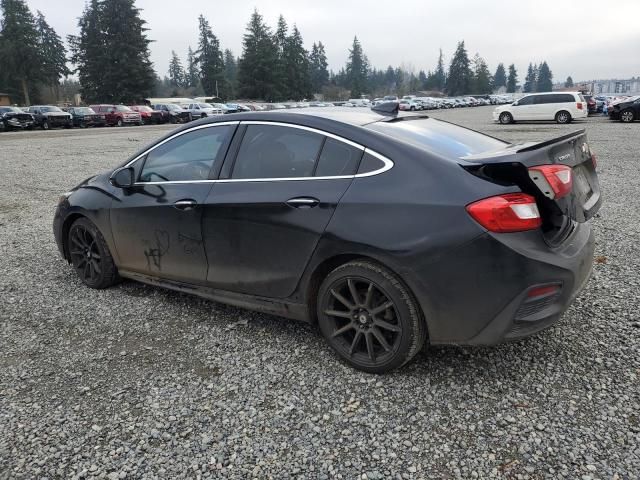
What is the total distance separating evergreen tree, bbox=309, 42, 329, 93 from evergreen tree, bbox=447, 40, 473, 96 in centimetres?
3000

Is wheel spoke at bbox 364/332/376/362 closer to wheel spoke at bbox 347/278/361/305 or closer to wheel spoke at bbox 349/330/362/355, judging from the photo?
wheel spoke at bbox 349/330/362/355

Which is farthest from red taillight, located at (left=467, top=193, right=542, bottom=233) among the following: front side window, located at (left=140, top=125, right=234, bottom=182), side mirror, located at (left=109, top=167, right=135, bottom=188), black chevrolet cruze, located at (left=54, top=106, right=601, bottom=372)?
side mirror, located at (left=109, top=167, right=135, bottom=188)

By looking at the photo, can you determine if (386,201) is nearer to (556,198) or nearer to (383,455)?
(556,198)

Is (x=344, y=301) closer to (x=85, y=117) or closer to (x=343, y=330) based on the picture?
(x=343, y=330)

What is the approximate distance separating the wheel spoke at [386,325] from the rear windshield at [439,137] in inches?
41.0

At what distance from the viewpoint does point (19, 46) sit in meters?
64.9

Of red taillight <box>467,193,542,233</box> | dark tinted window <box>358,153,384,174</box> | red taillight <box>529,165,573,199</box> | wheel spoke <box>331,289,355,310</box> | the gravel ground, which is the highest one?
dark tinted window <box>358,153,384,174</box>

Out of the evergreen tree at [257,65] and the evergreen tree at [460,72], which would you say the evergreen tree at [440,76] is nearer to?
the evergreen tree at [460,72]

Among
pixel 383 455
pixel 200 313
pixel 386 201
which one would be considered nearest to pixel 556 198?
pixel 386 201

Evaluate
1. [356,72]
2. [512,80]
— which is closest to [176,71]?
[356,72]

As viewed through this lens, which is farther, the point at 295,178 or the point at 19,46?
the point at 19,46

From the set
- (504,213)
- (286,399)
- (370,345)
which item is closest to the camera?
(504,213)

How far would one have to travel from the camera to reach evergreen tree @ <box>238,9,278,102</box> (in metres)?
78.1

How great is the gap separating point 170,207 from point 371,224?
171cm
